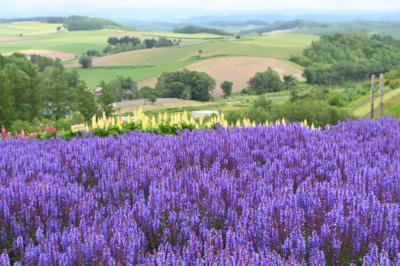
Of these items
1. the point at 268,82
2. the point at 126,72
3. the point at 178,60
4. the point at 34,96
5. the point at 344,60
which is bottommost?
the point at 268,82

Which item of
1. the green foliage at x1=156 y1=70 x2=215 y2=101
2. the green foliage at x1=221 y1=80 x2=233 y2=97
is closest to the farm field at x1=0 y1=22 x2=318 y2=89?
the green foliage at x1=221 y1=80 x2=233 y2=97

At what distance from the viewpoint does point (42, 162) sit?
19.5 ft

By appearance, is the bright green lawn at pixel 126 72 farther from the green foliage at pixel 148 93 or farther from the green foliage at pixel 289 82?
the green foliage at pixel 289 82

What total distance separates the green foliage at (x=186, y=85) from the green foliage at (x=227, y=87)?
106 inches

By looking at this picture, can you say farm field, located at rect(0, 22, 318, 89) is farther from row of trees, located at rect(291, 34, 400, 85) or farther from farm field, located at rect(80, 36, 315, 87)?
row of trees, located at rect(291, 34, 400, 85)

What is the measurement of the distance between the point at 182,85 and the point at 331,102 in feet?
126

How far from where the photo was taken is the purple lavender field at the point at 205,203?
329 centimetres

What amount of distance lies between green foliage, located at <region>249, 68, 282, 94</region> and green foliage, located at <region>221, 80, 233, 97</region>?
7.21 m

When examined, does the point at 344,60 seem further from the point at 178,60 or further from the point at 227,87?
the point at 227,87

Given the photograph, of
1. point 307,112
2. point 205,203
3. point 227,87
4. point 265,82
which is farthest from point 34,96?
point 205,203

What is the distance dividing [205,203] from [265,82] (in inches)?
5497

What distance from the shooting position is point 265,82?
142m

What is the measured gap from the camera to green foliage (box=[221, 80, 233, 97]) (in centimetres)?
13412

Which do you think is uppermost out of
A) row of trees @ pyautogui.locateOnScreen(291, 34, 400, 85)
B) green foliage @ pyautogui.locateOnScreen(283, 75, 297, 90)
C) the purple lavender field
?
the purple lavender field
